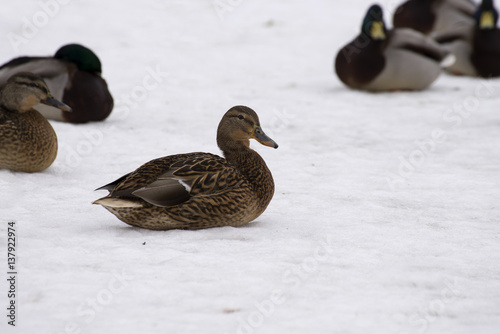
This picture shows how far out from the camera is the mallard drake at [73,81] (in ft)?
20.9

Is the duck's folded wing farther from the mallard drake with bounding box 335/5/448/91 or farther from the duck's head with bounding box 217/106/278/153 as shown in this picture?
the mallard drake with bounding box 335/5/448/91

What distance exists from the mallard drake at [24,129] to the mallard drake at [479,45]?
5.78m

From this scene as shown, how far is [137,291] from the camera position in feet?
9.94

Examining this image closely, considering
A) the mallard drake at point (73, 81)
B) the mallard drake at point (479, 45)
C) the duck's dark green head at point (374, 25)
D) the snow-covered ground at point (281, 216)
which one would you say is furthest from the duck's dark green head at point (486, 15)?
the mallard drake at point (73, 81)

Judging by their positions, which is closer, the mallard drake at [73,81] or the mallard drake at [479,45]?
the mallard drake at [73,81]

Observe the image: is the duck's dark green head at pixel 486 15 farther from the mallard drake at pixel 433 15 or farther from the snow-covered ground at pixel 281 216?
the mallard drake at pixel 433 15

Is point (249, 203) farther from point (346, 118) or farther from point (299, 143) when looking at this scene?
point (346, 118)

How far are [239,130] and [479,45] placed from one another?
5705mm

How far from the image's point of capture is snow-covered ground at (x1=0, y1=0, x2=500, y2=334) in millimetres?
2883

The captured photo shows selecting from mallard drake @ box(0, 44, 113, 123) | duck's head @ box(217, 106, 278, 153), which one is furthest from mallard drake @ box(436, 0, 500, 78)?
duck's head @ box(217, 106, 278, 153)

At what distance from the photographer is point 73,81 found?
21.0 feet

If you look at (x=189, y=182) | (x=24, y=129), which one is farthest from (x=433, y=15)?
(x=189, y=182)

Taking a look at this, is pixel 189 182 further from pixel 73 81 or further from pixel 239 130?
pixel 73 81

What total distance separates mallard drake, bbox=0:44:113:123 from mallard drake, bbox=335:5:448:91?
2998mm
